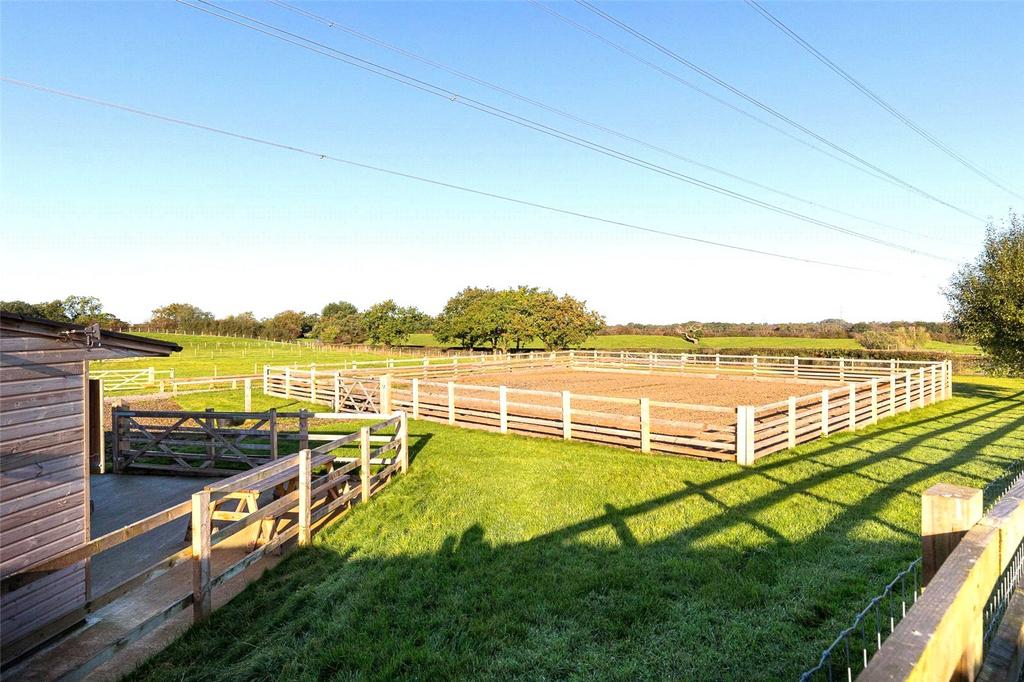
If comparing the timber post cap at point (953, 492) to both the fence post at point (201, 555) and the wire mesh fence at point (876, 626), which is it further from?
the fence post at point (201, 555)

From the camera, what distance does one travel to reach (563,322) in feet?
189

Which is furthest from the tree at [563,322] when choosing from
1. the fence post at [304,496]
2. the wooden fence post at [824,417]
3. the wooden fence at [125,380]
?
the fence post at [304,496]

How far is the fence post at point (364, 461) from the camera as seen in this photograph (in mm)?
8008

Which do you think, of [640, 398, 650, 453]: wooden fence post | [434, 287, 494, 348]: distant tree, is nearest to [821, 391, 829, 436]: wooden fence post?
[640, 398, 650, 453]: wooden fence post

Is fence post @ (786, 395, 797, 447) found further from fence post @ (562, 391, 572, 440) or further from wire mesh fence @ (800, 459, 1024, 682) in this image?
wire mesh fence @ (800, 459, 1024, 682)

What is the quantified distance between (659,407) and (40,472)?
623 inches

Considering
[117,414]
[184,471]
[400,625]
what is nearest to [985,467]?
[400,625]

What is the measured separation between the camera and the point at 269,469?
19.7 ft

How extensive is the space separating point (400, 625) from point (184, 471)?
293 inches

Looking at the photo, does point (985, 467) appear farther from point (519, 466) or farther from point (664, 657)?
point (664, 657)

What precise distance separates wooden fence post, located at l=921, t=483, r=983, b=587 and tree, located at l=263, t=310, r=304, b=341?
431 feet

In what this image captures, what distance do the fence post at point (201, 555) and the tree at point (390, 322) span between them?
78892 mm

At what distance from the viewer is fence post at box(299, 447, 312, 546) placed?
21.4 feet

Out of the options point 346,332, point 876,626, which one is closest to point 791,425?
point 876,626
